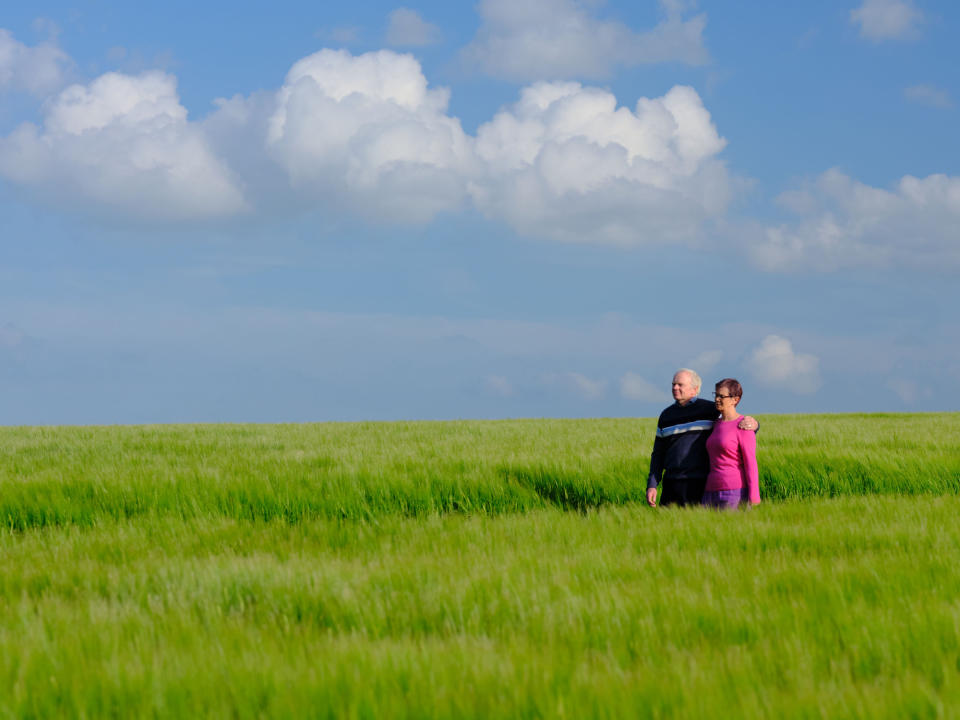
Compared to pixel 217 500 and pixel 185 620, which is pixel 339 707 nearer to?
pixel 185 620

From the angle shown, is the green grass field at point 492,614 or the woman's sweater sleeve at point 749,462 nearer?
the green grass field at point 492,614

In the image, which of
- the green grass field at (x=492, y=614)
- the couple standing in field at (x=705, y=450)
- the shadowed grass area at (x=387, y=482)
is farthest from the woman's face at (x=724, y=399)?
the shadowed grass area at (x=387, y=482)

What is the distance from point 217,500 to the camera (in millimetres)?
9750

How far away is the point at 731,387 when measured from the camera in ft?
26.1

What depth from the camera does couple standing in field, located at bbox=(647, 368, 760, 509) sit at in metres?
7.98

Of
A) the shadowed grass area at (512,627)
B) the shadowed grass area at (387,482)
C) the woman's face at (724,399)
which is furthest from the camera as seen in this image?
the shadowed grass area at (387,482)

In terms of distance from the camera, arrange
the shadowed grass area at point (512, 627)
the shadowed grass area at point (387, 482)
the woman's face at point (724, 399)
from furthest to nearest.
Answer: the shadowed grass area at point (387, 482)
the woman's face at point (724, 399)
the shadowed grass area at point (512, 627)

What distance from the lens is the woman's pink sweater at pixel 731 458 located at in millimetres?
7969

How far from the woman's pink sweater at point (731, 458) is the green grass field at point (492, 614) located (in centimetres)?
41

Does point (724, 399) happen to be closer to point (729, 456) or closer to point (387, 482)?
point (729, 456)

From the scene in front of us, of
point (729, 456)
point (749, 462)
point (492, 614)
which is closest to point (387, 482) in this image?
point (729, 456)

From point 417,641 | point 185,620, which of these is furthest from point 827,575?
point 185,620

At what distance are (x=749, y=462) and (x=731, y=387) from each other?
821mm

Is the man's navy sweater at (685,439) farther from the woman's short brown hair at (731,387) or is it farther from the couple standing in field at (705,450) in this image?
the woman's short brown hair at (731,387)
